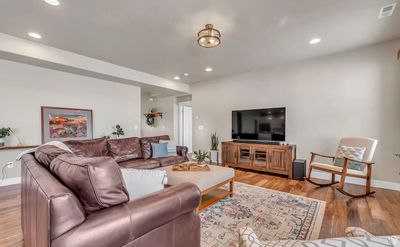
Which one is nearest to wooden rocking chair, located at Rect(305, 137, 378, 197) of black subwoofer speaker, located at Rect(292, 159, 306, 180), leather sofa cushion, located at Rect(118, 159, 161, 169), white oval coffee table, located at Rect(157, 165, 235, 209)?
black subwoofer speaker, located at Rect(292, 159, 306, 180)

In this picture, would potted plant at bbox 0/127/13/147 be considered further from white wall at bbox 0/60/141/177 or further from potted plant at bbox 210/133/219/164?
potted plant at bbox 210/133/219/164

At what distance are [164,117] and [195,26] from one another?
4996 mm

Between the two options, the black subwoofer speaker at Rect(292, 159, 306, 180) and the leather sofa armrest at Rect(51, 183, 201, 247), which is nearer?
the leather sofa armrest at Rect(51, 183, 201, 247)

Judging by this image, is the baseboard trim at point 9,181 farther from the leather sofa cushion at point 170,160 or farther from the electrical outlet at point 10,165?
the leather sofa cushion at point 170,160

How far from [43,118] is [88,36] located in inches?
83.2

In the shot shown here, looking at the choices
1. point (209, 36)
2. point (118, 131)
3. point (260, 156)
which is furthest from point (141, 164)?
point (260, 156)

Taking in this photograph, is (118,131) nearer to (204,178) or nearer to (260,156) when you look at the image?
(204,178)

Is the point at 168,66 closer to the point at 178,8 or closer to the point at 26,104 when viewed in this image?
the point at 178,8

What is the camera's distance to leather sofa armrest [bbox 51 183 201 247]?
0.75 m

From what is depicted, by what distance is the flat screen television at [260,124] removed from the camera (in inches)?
169

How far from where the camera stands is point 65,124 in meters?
4.09

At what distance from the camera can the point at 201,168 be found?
284cm

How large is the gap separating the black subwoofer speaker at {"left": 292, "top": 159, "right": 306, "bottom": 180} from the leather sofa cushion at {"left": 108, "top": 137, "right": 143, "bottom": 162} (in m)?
3.29

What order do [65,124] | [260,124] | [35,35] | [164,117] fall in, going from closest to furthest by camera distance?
[35,35] → [65,124] → [260,124] → [164,117]
